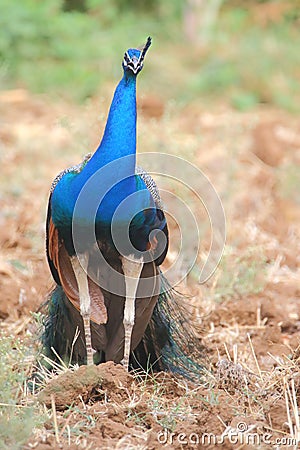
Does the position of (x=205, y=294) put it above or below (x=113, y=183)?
below

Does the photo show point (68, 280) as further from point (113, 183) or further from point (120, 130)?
point (120, 130)

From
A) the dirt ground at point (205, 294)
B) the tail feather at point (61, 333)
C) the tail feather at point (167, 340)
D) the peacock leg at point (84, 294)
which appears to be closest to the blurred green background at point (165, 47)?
the dirt ground at point (205, 294)

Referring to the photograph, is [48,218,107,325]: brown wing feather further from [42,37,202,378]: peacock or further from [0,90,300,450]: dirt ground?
[0,90,300,450]: dirt ground

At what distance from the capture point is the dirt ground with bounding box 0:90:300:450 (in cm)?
290

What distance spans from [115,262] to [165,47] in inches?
349

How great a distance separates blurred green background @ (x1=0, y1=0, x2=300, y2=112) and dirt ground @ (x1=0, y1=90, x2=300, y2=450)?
0.62 meters

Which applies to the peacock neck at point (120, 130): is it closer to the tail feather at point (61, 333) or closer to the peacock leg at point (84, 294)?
the peacock leg at point (84, 294)

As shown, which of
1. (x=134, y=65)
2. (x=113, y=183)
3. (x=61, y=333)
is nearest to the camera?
(x=113, y=183)

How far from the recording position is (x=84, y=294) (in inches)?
138

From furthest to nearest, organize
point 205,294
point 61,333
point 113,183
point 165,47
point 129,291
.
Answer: point 165,47
point 205,294
point 61,333
point 129,291
point 113,183

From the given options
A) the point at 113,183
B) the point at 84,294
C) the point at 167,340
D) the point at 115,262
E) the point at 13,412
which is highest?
the point at 113,183

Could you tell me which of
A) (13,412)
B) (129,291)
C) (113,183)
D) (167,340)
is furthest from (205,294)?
(13,412)

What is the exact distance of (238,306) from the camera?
4.61 m

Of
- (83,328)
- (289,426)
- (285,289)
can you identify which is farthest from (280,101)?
(289,426)
